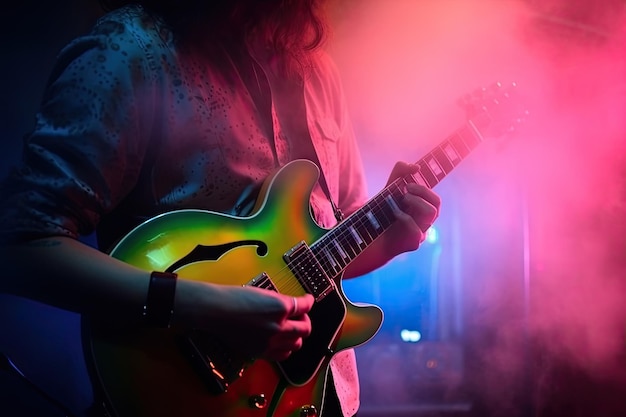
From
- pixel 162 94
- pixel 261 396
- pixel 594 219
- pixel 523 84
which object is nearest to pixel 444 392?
pixel 594 219

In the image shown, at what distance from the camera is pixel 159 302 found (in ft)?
2.81

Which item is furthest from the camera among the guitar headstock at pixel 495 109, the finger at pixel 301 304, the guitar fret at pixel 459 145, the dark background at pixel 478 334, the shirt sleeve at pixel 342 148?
the dark background at pixel 478 334

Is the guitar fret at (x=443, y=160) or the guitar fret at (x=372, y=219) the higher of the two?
the guitar fret at (x=443, y=160)

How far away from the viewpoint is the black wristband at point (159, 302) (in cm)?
86

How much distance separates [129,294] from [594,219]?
235 cm

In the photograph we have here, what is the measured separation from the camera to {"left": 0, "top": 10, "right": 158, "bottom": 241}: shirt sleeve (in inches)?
33.5

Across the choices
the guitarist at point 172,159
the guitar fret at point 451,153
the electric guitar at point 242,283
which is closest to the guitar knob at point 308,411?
the electric guitar at point 242,283

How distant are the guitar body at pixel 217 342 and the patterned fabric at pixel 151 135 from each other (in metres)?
0.08

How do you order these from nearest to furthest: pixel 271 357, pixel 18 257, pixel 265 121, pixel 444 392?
Answer: pixel 18 257, pixel 271 357, pixel 265 121, pixel 444 392

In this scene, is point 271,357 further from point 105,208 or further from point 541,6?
point 541,6

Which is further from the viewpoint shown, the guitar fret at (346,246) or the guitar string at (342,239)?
the guitar fret at (346,246)

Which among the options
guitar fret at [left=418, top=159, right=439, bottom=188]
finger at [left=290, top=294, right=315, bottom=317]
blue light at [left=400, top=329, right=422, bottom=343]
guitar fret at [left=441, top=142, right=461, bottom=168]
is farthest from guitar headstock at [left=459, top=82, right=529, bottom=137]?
blue light at [left=400, top=329, right=422, bottom=343]

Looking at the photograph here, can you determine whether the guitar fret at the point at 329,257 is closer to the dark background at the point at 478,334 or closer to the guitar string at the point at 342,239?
the guitar string at the point at 342,239

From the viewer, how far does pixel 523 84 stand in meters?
2.70
